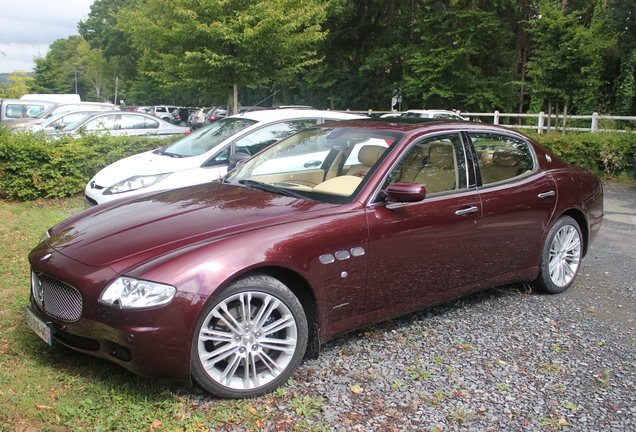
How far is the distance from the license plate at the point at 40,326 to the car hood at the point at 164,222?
412mm

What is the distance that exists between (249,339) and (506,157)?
2892 mm

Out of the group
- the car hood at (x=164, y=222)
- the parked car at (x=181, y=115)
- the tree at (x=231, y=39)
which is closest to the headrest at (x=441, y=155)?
the car hood at (x=164, y=222)

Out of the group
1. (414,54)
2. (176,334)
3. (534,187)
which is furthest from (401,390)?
(414,54)

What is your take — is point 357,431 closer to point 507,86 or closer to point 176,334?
point 176,334

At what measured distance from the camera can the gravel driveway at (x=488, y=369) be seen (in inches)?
122

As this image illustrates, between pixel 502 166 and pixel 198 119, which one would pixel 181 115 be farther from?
pixel 502 166

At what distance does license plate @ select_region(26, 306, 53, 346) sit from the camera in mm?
3148

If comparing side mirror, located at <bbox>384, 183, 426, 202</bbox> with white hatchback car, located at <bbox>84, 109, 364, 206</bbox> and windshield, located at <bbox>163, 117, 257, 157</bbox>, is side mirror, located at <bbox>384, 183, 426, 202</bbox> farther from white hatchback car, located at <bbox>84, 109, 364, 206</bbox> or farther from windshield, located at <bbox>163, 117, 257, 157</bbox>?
windshield, located at <bbox>163, 117, 257, 157</bbox>

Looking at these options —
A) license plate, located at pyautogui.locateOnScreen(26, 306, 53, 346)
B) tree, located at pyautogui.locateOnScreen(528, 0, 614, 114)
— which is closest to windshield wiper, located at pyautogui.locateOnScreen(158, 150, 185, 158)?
license plate, located at pyautogui.locateOnScreen(26, 306, 53, 346)

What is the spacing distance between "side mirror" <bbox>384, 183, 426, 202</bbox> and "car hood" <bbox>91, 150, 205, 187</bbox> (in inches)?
160

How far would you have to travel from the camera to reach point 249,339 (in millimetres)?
3146

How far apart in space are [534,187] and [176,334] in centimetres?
335

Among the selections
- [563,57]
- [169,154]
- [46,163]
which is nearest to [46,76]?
[563,57]

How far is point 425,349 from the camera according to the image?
3.92 meters
